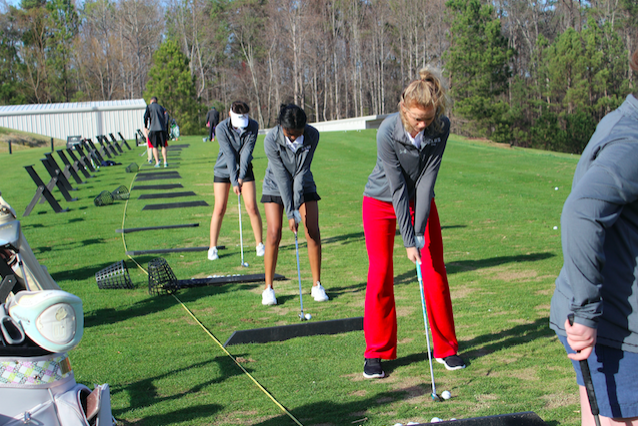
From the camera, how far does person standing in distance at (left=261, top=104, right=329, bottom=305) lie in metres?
5.65

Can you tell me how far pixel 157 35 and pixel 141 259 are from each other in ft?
201

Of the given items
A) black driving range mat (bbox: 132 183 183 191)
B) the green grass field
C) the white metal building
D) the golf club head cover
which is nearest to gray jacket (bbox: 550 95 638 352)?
the green grass field

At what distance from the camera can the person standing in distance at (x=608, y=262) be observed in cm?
196

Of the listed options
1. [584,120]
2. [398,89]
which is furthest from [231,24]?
[584,120]

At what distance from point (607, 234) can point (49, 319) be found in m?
2.15

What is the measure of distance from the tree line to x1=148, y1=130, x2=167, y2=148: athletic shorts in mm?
26193

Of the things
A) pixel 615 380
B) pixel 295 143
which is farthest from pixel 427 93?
pixel 295 143

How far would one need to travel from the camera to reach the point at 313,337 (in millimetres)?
5090

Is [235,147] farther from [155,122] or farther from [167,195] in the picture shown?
[155,122]

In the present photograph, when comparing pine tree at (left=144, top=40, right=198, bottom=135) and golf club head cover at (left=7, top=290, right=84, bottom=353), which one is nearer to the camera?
golf club head cover at (left=7, top=290, right=84, bottom=353)

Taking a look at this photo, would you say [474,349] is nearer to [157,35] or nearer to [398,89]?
[398,89]

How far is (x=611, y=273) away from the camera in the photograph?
2107mm

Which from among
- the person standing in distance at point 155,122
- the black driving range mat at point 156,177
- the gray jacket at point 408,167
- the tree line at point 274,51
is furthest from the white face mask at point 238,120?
the tree line at point 274,51

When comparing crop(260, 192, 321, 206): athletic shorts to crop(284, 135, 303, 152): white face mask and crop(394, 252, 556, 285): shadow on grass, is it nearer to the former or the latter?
crop(284, 135, 303, 152): white face mask
